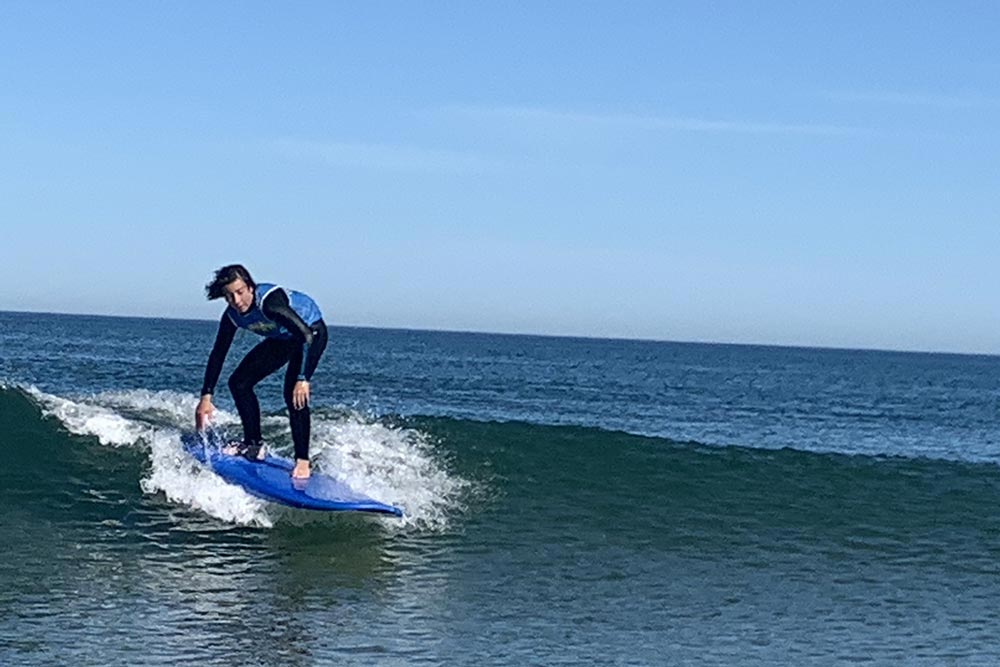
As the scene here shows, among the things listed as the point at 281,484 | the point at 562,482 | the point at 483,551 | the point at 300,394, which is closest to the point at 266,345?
the point at 300,394

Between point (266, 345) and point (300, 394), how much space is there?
92cm

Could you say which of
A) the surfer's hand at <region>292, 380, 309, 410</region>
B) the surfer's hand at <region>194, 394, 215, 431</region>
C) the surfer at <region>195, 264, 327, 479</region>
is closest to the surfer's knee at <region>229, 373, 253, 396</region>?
the surfer at <region>195, 264, 327, 479</region>

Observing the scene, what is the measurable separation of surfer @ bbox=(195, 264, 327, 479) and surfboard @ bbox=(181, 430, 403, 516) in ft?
0.44

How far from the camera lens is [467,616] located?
30.8 feet

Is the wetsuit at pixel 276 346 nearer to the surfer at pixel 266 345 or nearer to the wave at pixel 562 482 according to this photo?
the surfer at pixel 266 345

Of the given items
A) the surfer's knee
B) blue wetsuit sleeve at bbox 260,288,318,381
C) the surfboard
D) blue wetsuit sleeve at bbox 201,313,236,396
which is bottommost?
the surfboard

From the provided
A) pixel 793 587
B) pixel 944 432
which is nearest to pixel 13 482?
pixel 793 587

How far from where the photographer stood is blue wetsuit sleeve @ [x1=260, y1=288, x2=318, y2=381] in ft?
35.3

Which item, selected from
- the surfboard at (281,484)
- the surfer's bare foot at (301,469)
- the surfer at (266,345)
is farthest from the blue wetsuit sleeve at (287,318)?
the surfboard at (281,484)

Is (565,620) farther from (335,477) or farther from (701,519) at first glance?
(701,519)

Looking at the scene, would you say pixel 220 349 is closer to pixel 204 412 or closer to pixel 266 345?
pixel 266 345

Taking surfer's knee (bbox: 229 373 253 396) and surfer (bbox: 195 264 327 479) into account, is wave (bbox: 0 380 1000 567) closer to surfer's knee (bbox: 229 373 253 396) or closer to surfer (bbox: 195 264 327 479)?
surfer (bbox: 195 264 327 479)

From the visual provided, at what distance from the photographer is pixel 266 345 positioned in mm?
11672

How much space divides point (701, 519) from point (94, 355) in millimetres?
49441
